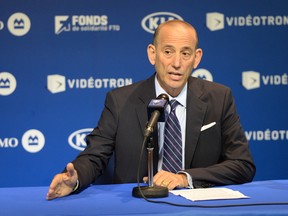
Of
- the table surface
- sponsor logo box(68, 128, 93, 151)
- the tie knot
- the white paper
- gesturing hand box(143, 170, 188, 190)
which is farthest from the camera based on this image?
sponsor logo box(68, 128, 93, 151)

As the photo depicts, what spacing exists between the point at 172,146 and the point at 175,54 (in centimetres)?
44

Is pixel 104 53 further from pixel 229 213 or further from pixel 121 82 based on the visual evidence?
pixel 229 213

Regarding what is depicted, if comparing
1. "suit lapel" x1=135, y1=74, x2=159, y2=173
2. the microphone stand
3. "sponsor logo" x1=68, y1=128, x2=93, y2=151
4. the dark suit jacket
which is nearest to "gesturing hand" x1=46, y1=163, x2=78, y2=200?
the microphone stand

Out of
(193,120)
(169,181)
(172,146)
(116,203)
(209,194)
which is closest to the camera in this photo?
(116,203)

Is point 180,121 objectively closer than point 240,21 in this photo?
Yes

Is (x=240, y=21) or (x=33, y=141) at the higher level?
(x=240, y=21)

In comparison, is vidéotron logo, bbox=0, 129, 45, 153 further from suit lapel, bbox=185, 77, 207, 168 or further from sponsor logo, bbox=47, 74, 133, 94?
suit lapel, bbox=185, 77, 207, 168

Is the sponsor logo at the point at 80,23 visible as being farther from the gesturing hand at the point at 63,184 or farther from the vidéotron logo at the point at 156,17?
the gesturing hand at the point at 63,184

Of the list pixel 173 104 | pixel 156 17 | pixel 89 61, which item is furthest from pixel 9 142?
pixel 173 104

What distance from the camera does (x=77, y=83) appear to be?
3.92 meters

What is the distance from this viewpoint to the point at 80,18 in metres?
3.88

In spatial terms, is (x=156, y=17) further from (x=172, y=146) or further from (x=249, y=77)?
(x=172, y=146)

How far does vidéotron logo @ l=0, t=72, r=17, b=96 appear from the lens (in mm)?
3873

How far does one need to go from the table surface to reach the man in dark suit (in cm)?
31
